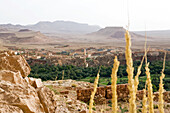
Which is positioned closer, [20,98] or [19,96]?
[20,98]

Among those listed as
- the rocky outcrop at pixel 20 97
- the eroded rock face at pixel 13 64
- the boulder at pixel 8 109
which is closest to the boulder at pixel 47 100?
the rocky outcrop at pixel 20 97

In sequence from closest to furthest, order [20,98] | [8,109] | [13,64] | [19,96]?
1. [8,109]
2. [20,98]
3. [19,96]
4. [13,64]

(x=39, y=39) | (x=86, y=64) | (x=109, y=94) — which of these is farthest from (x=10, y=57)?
(x=39, y=39)

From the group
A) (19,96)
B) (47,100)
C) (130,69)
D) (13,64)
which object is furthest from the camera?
(13,64)

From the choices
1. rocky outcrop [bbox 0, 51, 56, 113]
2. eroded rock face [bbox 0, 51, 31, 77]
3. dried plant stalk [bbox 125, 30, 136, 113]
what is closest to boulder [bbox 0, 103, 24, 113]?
rocky outcrop [bbox 0, 51, 56, 113]

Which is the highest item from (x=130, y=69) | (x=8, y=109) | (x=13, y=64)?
(x=130, y=69)

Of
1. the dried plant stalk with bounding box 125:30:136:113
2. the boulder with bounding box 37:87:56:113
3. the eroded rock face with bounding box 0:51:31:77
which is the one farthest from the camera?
the eroded rock face with bounding box 0:51:31:77

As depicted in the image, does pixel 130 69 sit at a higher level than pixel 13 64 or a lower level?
higher

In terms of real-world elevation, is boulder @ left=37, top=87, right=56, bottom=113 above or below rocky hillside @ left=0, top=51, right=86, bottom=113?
below

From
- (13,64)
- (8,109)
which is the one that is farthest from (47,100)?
(13,64)

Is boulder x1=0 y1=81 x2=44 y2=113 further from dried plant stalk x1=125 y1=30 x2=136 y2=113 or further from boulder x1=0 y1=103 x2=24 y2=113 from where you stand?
dried plant stalk x1=125 y1=30 x2=136 y2=113

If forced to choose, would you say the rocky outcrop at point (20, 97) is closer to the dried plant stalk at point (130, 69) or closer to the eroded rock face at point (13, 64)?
the eroded rock face at point (13, 64)

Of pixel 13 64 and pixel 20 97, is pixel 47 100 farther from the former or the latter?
pixel 13 64

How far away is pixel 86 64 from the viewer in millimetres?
31719
